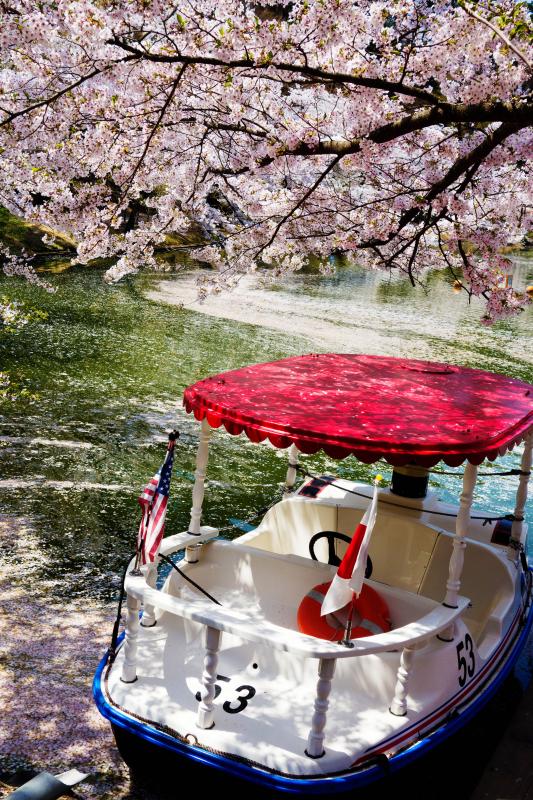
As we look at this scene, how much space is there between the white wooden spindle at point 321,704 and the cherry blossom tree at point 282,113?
487 cm

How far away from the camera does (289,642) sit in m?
4.46

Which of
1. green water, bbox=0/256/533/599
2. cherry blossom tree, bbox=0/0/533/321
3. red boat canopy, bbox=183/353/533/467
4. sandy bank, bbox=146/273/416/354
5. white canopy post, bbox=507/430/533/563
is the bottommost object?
green water, bbox=0/256/533/599

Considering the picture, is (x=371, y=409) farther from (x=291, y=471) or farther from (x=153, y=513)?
(x=291, y=471)

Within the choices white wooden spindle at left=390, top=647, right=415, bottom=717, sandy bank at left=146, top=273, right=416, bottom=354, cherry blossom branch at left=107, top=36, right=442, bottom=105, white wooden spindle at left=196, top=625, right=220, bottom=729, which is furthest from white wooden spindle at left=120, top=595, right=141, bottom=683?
sandy bank at left=146, top=273, right=416, bottom=354

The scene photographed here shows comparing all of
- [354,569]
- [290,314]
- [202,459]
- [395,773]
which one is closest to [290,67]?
[202,459]

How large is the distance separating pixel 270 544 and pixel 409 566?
1476 mm

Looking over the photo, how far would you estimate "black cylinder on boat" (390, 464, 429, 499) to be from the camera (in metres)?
7.14

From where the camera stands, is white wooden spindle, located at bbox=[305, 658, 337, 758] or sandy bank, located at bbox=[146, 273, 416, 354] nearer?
white wooden spindle, located at bbox=[305, 658, 337, 758]

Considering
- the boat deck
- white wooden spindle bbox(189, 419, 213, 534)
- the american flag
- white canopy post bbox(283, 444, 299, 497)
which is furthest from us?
white canopy post bbox(283, 444, 299, 497)

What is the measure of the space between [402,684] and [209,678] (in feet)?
4.32

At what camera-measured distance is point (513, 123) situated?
23.5 ft

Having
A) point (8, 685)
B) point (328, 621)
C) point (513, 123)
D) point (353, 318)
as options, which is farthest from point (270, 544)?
point (353, 318)

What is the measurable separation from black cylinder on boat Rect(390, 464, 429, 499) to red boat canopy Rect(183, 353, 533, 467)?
0.92 meters

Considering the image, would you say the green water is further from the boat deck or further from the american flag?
the american flag
